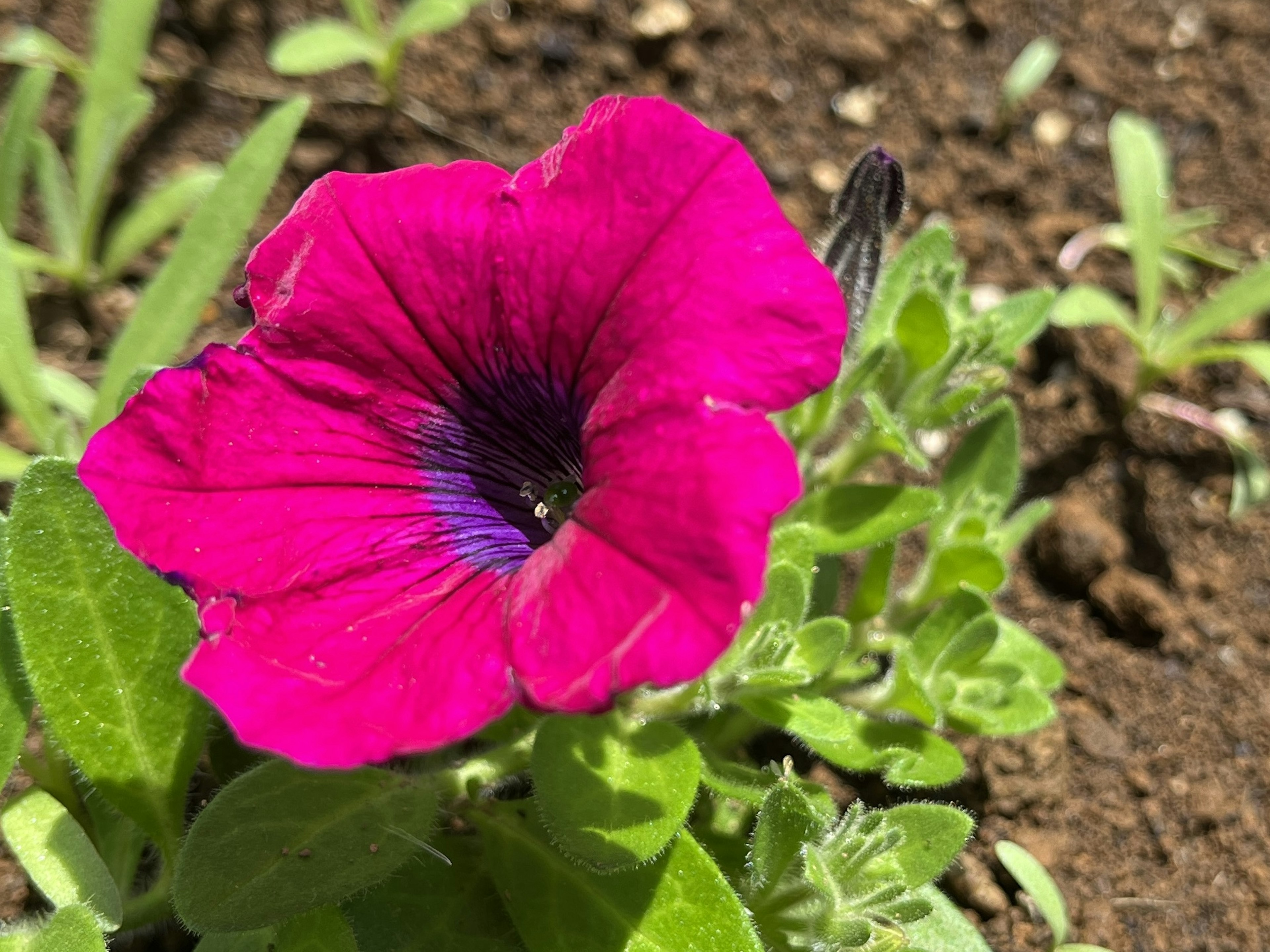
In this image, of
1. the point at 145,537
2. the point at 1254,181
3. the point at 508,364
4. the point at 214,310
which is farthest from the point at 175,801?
the point at 1254,181

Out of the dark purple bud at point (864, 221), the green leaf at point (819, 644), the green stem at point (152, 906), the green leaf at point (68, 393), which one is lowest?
the green stem at point (152, 906)

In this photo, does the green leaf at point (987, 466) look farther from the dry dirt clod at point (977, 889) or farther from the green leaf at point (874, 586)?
the dry dirt clod at point (977, 889)

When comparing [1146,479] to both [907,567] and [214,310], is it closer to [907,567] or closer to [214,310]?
[907,567]

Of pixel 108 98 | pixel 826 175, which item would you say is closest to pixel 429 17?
pixel 108 98

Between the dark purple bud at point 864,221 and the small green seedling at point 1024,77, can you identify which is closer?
the dark purple bud at point 864,221

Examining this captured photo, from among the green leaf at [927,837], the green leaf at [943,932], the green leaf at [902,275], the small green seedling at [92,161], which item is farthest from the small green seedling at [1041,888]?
the small green seedling at [92,161]

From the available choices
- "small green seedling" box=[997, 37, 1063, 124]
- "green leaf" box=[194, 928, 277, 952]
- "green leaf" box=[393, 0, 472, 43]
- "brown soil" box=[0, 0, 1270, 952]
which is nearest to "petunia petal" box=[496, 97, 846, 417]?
"green leaf" box=[194, 928, 277, 952]

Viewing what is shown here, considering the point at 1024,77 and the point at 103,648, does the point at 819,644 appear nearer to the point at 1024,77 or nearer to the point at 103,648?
the point at 103,648

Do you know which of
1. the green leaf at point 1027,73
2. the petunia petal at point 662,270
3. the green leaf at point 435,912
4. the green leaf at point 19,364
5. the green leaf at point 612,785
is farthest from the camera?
the green leaf at point 1027,73

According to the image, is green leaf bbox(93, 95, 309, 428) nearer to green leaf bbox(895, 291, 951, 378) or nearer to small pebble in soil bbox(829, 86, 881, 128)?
green leaf bbox(895, 291, 951, 378)
